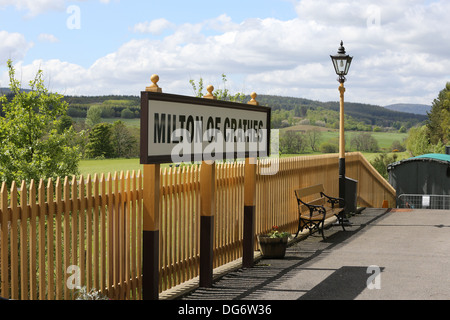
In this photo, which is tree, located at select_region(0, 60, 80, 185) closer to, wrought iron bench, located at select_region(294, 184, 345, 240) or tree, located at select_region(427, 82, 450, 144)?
wrought iron bench, located at select_region(294, 184, 345, 240)

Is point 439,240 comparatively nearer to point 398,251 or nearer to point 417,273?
point 398,251

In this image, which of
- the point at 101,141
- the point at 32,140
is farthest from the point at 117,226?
the point at 101,141

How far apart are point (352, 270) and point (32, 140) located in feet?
60.6

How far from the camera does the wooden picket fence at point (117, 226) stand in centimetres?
550

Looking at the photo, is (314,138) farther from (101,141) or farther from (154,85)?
(154,85)

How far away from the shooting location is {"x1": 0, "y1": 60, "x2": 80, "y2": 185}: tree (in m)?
22.9

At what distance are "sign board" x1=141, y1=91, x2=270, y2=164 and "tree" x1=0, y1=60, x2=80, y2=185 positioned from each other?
14.7 meters

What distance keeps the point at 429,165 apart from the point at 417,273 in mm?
21179

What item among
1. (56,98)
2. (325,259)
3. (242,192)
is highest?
(56,98)

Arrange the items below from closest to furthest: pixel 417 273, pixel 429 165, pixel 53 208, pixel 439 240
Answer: pixel 53 208, pixel 417 273, pixel 439 240, pixel 429 165

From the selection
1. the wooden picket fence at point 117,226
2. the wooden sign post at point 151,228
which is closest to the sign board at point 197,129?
the wooden sign post at point 151,228

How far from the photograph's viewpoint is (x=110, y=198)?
21.6 ft

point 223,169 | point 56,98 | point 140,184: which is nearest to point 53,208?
point 140,184

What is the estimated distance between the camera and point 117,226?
6.76m
